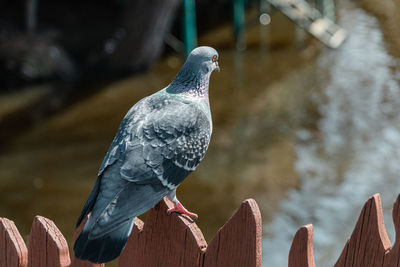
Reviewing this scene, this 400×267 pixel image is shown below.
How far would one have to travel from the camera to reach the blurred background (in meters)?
5.55

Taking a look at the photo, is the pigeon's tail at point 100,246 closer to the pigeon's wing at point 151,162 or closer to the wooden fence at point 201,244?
the pigeon's wing at point 151,162

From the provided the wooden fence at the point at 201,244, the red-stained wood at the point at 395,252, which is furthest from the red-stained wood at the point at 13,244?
the red-stained wood at the point at 395,252

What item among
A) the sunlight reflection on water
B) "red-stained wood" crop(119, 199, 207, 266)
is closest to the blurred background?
the sunlight reflection on water

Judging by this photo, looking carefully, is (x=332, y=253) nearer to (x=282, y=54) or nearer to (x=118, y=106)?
(x=118, y=106)

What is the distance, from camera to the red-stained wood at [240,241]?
5.33ft

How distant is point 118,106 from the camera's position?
26.2ft

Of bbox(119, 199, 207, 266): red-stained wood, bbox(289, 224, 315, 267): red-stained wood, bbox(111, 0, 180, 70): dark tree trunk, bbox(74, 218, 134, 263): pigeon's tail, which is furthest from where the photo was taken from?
bbox(111, 0, 180, 70): dark tree trunk

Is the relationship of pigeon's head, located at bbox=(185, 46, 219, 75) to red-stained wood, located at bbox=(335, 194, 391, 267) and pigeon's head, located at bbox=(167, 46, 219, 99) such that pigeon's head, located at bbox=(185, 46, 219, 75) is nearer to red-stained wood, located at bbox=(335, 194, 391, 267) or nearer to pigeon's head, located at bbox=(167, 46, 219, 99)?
pigeon's head, located at bbox=(167, 46, 219, 99)

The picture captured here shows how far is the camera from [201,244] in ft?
5.71

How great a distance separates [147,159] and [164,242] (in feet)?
1.01

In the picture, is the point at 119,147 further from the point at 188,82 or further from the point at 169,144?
the point at 188,82

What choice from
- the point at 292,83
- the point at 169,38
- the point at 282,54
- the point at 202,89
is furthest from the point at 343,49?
the point at 202,89

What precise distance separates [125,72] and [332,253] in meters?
5.22

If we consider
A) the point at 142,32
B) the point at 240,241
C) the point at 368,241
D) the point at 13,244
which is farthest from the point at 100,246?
the point at 142,32
